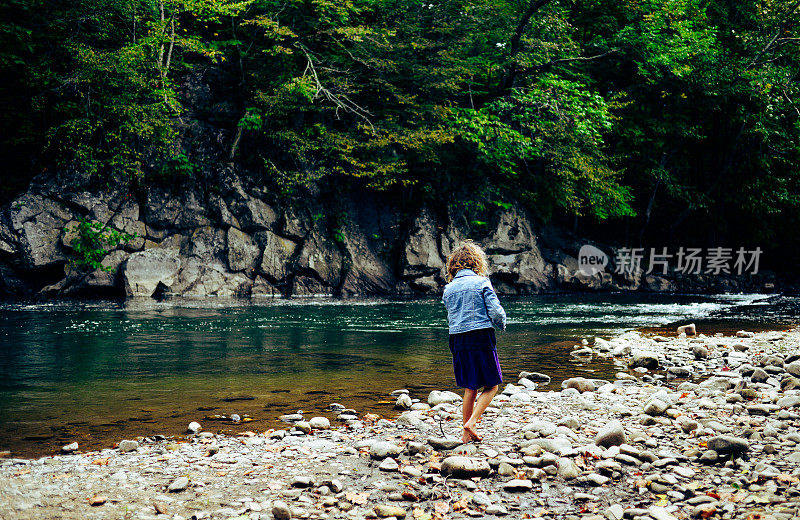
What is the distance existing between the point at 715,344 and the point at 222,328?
10.7m

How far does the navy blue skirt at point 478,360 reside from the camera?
5.17m

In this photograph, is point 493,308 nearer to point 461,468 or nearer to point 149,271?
point 461,468

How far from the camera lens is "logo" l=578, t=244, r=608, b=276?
1118 inches

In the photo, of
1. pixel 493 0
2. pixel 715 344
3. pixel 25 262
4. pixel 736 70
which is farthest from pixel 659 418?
pixel 736 70

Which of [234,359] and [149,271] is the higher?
[149,271]

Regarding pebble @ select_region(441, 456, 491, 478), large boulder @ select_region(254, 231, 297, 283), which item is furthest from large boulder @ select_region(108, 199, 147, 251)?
pebble @ select_region(441, 456, 491, 478)

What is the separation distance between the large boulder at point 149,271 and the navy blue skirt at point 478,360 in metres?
18.8

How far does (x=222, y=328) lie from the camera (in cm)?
1404

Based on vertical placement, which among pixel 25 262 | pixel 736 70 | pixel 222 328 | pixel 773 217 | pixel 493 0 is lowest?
pixel 222 328

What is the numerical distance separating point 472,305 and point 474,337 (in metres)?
0.29

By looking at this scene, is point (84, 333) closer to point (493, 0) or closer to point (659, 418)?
point (659, 418)

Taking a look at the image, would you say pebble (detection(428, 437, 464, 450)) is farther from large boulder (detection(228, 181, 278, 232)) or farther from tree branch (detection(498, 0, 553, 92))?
tree branch (detection(498, 0, 553, 92))

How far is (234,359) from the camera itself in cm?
1002

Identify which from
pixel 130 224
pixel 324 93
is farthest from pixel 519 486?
pixel 324 93
